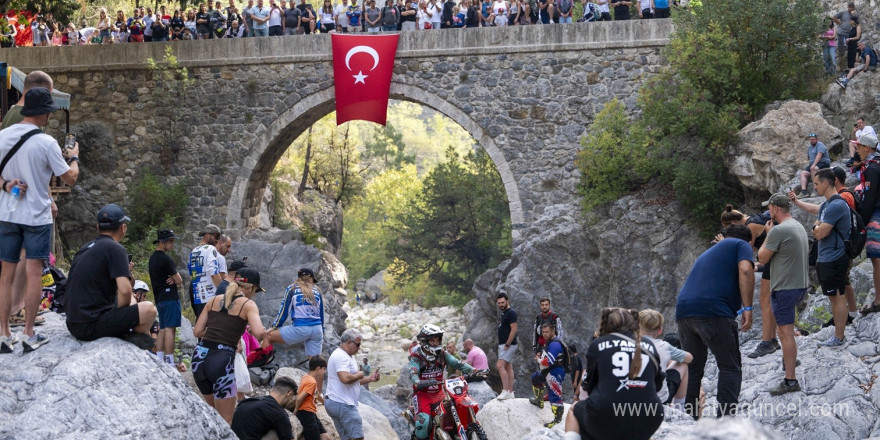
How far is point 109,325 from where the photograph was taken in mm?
5527

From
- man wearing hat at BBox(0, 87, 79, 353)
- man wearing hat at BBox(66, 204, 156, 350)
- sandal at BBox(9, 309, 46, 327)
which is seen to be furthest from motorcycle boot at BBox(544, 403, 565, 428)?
man wearing hat at BBox(0, 87, 79, 353)

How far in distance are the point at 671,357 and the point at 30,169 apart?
14.7ft

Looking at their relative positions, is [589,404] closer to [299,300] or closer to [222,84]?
A: [299,300]

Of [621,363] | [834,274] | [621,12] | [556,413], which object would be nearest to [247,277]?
[621,363]

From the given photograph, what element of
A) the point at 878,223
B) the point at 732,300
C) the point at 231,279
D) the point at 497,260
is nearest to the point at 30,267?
the point at 231,279

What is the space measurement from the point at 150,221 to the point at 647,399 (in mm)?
15569

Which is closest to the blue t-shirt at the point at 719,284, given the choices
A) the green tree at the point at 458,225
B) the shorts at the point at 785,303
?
the shorts at the point at 785,303

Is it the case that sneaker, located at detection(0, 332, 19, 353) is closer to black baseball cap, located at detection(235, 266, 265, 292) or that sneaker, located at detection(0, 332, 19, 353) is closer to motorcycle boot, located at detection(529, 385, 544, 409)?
black baseball cap, located at detection(235, 266, 265, 292)

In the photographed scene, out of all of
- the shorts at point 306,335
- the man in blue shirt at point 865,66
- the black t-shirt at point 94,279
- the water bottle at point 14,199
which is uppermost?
the man in blue shirt at point 865,66

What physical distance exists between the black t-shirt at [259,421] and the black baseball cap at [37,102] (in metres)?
2.33

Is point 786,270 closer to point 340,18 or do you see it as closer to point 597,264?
point 597,264

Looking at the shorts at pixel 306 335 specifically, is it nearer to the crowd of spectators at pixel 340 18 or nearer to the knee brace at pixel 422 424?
the knee brace at pixel 422 424

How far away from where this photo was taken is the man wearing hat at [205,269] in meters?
8.55

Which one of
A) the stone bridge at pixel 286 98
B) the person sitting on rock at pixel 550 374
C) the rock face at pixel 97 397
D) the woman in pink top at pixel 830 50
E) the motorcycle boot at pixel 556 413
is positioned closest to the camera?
the rock face at pixel 97 397
